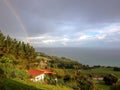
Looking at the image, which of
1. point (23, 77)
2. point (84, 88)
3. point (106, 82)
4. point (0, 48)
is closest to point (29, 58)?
point (0, 48)

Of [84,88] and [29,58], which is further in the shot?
[29,58]

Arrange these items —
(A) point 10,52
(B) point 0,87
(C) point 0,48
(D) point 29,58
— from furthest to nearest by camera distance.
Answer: (D) point 29,58
(A) point 10,52
(C) point 0,48
(B) point 0,87

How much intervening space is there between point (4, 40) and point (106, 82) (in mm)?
19812

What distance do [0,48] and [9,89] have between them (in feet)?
74.0

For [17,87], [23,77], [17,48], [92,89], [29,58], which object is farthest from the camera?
[29,58]

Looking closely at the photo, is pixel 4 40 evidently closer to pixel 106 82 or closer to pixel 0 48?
pixel 0 48

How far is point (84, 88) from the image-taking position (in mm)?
21484

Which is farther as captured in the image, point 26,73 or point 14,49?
point 14,49

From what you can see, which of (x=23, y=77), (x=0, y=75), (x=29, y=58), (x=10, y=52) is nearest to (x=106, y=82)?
(x=29, y=58)

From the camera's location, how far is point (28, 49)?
134 ft

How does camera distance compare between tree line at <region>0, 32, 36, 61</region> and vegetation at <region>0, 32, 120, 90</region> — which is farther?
→ tree line at <region>0, 32, 36, 61</region>

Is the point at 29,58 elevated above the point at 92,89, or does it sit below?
above

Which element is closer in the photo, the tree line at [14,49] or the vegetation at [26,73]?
the vegetation at [26,73]

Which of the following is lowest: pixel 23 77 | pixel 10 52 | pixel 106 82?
pixel 106 82
